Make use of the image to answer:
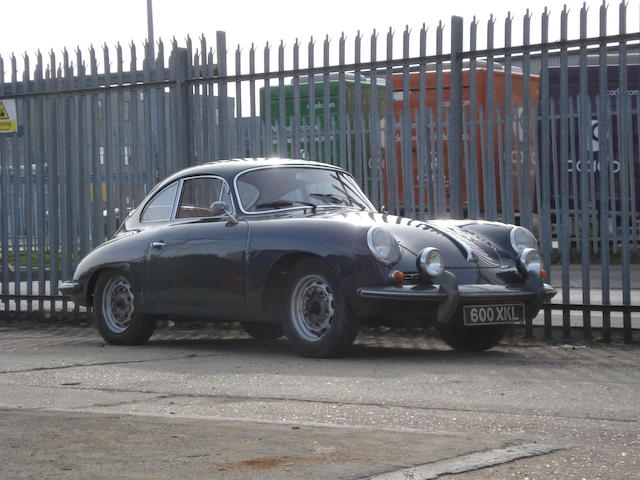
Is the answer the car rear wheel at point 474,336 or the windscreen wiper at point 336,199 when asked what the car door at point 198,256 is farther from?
the car rear wheel at point 474,336

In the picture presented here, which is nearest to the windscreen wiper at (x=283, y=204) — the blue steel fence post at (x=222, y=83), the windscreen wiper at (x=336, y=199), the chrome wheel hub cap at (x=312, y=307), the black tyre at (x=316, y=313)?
the windscreen wiper at (x=336, y=199)

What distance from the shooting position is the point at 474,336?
30.5 feet

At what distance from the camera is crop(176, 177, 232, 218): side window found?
384 inches

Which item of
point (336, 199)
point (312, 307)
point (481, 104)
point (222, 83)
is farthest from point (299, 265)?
point (222, 83)

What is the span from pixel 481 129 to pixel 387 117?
831mm

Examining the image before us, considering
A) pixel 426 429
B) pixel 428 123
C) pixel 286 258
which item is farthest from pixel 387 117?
pixel 426 429

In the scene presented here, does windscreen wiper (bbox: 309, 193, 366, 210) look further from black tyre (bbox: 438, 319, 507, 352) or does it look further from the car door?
black tyre (bbox: 438, 319, 507, 352)

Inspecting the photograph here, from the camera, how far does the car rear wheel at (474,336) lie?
9.25 m

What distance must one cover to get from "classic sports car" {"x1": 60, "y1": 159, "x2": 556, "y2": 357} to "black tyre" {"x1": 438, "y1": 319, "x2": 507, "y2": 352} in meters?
0.01

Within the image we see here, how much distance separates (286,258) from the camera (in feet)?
29.2

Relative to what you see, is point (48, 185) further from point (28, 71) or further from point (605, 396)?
point (605, 396)

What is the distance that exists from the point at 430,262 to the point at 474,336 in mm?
1132

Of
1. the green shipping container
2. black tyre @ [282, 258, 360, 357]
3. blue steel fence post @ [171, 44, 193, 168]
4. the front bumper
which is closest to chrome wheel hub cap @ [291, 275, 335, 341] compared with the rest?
black tyre @ [282, 258, 360, 357]

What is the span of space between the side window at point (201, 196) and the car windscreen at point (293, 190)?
18cm
